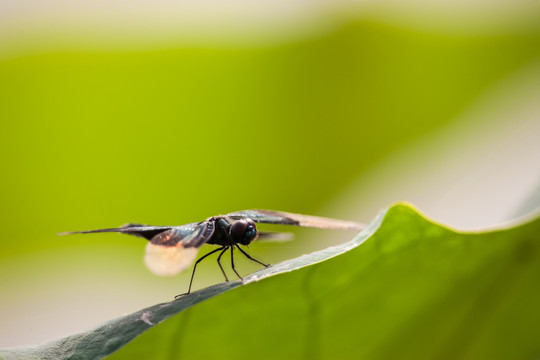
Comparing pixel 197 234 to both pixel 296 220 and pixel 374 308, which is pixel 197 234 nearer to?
pixel 296 220

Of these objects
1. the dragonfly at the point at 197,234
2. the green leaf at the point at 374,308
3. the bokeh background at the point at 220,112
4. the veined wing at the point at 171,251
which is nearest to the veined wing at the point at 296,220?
the dragonfly at the point at 197,234

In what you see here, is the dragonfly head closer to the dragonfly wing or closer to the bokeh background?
the dragonfly wing

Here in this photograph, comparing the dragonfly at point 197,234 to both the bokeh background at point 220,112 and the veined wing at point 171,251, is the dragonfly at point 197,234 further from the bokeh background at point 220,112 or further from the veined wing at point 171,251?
the bokeh background at point 220,112

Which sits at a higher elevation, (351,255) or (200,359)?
(351,255)

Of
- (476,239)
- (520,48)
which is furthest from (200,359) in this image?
(520,48)

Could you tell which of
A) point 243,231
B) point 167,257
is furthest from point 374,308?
point 243,231

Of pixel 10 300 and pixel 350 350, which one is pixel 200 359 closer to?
pixel 350 350
